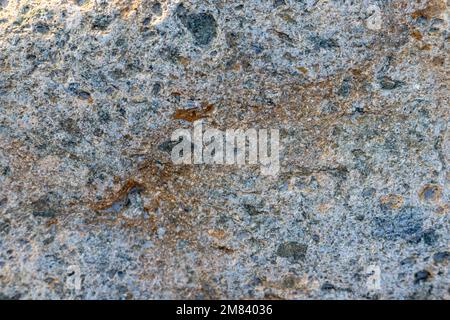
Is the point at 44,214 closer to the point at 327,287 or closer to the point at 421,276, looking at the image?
the point at 327,287

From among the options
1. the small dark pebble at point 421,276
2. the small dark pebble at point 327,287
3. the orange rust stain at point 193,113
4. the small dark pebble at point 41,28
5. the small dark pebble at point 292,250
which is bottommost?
the small dark pebble at point 327,287

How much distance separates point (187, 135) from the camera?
2088mm

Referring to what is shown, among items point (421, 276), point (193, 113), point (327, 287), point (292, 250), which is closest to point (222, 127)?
point (193, 113)

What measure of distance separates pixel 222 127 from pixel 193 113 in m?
0.12

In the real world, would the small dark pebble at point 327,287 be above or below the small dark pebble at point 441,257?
below

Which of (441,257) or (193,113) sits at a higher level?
(193,113)

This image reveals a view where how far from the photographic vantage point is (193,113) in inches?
81.8

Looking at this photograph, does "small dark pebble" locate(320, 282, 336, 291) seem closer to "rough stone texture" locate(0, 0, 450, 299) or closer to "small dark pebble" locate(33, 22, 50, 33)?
"rough stone texture" locate(0, 0, 450, 299)

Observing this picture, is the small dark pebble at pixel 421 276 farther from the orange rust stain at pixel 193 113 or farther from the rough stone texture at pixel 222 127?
the orange rust stain at pixel 193 113

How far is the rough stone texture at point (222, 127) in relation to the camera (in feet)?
6.58

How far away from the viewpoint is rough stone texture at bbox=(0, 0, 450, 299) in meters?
2.01

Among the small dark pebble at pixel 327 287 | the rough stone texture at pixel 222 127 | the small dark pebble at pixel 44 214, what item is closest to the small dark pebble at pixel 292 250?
the rough stone texture at pixel 222 127

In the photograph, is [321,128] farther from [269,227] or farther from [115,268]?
[115,268]
